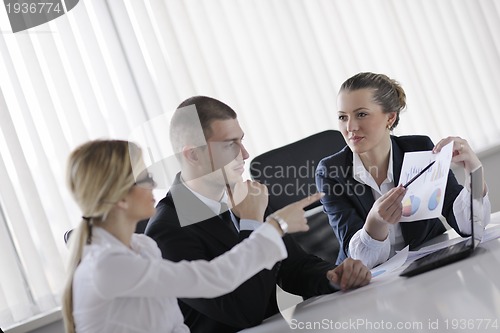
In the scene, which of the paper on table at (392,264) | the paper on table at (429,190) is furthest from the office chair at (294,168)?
the paper on table at (429,190)

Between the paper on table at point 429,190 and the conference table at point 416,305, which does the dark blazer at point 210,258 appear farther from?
the paper on table at point 429,190

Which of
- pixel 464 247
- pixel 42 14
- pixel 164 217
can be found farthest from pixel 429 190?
pixel 42 14

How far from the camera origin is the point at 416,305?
1293mm

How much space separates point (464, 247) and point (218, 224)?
24.8 inches

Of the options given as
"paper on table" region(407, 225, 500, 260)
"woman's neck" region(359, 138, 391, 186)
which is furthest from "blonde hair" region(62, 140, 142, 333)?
"woman's neck" region(359, 138, 391, 186)

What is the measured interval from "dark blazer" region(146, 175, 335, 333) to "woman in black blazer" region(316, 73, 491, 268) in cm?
20

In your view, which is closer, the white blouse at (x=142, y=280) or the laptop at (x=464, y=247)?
the white blouse at (x=142, y=280)

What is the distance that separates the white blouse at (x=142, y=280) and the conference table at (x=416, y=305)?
22 centimetres

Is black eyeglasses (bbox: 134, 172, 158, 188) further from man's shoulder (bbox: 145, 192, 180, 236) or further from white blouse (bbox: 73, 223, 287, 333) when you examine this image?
man's shoulder (bbox: 145, 192, 180, 236)

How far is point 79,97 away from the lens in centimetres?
326

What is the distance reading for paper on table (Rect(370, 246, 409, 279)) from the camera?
1.74 meters

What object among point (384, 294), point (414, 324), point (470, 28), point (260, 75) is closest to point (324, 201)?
point (384, 294)

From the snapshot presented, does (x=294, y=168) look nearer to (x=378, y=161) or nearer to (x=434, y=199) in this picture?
(x=378, y=161)

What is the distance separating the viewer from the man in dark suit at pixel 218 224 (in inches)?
64.1
